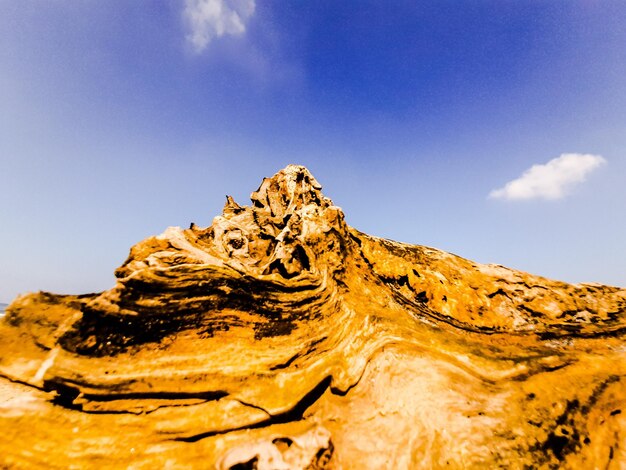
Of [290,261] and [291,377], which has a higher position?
[290,261]

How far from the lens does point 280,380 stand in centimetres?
747

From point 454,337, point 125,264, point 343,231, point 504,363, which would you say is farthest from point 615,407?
point 125,264

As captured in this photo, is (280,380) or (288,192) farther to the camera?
(288,192)

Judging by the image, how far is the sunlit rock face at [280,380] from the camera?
5.93 metres

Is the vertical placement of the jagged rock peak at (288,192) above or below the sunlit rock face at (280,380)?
above

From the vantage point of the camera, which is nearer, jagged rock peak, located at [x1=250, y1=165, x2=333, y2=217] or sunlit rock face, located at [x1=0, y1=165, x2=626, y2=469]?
sunlit rock face, located at [x1=0, y1=165, x2=626, y2=469]

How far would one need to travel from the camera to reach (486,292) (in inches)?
506

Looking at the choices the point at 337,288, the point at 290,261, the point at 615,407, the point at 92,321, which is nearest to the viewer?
the point at 92,321

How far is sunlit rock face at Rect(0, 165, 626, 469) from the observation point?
5.93m

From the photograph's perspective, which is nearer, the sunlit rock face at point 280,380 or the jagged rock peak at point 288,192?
the sunlit rock face at point 280,380

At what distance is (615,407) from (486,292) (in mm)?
5893

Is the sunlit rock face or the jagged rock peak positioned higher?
the jagged rock peak

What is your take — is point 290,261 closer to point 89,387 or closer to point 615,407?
point 89,387

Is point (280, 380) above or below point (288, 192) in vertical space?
below
